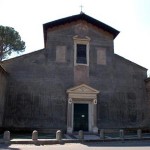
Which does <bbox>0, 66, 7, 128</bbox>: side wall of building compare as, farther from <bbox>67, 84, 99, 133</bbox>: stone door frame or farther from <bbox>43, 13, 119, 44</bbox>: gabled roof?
<bbox>43, 13, 119, 44</bbox>: gabled roof

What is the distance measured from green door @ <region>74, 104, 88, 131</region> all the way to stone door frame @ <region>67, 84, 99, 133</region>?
33 cm

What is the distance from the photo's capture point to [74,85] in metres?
22.3

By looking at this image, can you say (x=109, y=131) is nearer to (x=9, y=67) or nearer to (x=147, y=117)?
(x=147, y=117)

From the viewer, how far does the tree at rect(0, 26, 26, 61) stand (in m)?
41.0

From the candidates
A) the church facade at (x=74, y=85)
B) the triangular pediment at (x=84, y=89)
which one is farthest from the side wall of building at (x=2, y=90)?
the triangular pediment at (x=84, y=89)

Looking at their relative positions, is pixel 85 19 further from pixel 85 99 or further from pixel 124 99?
pixel 124 99

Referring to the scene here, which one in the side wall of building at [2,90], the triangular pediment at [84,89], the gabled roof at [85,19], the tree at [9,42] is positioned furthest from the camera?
the tree at [9,42]

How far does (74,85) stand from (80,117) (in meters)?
2.68

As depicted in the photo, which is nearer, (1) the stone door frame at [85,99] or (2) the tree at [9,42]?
(1) the stone door frame at [85,99]

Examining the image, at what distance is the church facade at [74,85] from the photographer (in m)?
21.2

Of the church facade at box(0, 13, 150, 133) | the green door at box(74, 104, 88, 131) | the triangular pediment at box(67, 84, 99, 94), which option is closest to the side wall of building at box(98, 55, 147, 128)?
the church facade at box(0, 13, 150, 133)

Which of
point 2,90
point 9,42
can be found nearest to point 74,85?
point 2,90

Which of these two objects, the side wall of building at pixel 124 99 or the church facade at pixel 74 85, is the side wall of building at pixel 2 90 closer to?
the church facade at pixel 74 85

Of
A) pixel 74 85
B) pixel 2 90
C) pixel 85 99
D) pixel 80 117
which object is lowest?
pixel 80 117
